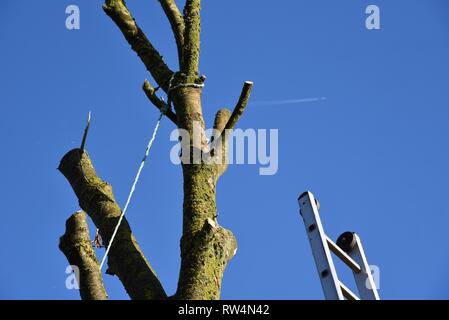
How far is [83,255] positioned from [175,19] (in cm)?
234

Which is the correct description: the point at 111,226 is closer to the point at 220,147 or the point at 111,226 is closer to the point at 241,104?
the point at 220,147

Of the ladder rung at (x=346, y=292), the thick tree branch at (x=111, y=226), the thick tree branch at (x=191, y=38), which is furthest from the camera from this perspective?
the thick tree branch at (x=191, y=38)

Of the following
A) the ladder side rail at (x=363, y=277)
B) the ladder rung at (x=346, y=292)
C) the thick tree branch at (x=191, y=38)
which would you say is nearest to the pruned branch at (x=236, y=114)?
the thick tree branch at (x=191, y=38)

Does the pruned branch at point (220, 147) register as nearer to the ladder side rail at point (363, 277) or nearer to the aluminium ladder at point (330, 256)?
the aluminium ladder at point (330, 256)

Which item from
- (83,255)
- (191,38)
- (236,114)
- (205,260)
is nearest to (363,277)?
(205,260)

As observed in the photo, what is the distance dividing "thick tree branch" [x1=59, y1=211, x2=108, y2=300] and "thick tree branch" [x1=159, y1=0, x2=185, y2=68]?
69.1 inches

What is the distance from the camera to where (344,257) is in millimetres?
3877

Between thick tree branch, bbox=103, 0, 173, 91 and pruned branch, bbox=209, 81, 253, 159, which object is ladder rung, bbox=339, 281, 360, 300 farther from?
thick tree branch, bbox=103, 0, 173, 91

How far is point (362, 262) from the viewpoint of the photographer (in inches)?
156

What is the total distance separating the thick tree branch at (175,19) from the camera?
5211 millimetres

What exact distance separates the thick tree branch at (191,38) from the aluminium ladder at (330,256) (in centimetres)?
148

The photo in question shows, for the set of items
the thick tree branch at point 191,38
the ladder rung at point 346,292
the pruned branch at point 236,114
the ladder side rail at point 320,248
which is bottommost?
the ladder rung at point 346,292
